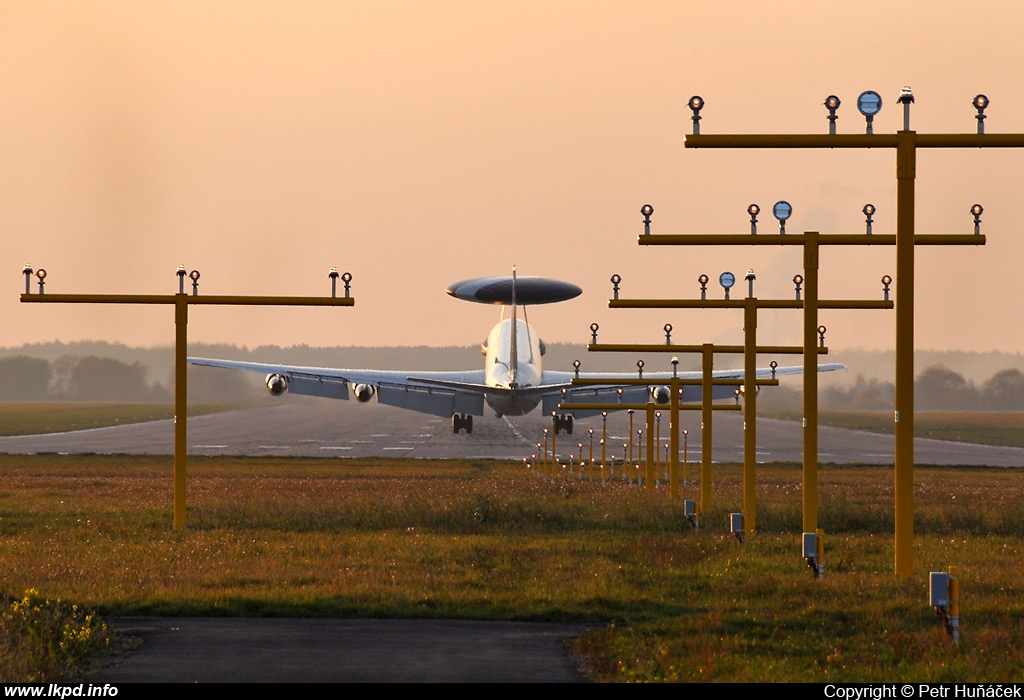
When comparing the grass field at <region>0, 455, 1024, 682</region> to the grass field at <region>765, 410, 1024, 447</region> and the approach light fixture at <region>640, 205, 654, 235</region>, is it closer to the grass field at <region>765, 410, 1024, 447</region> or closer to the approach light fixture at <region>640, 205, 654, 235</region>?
the approach light fixture at <region>640, 205, 654, 235</region>

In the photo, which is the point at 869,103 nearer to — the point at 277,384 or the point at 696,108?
the point at 696,108

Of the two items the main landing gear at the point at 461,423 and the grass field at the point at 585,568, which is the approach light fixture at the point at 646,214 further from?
the main landing gear at the point at 461,423

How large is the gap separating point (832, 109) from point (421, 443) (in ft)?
188

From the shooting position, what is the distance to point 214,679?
1280cm

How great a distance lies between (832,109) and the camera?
19500 mm

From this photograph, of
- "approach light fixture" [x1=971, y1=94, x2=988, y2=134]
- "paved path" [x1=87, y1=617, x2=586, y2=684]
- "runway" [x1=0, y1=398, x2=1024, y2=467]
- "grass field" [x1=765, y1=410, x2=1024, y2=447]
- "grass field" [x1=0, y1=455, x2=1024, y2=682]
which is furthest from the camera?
"grass field" [x1=765, y1=410, x2=1024, y2=447]

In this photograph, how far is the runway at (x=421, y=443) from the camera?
6431cm

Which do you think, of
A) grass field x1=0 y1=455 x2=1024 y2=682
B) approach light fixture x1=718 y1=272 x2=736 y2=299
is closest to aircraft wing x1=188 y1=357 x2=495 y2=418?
grass field x1=0 y1=455 x2=1024 y2=682

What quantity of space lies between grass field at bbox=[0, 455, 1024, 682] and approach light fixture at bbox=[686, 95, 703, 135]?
6409mm

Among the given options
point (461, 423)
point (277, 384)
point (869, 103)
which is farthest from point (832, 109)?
point (461, 423)

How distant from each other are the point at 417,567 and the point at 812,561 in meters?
5.98

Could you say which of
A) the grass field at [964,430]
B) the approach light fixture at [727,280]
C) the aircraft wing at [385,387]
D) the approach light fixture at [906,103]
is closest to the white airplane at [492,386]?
the aircraft wing at [385,387]

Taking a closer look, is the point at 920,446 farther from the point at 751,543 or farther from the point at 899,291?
the point at 899,291

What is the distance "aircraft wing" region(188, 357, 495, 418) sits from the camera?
67750mm
